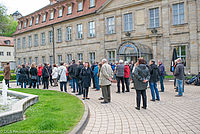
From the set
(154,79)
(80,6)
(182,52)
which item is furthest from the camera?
(80,6)

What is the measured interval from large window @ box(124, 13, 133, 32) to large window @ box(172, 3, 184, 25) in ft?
15.9

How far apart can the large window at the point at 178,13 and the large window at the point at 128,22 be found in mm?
4846

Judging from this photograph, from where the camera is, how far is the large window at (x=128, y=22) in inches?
871

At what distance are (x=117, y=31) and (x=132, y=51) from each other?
361cm

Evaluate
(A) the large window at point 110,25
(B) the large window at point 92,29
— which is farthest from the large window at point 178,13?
(B) the large window at point 92,29

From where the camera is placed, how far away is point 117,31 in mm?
23094

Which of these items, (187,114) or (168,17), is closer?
(187,114)

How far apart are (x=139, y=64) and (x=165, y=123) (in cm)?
267

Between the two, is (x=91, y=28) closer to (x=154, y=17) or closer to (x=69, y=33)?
(x=69, y=33)

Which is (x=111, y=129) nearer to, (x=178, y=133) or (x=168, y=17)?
(x=178, y=133)

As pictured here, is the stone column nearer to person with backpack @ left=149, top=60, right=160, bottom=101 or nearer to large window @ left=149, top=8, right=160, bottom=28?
large window @ left=149, top=8, right=160, bottom=28

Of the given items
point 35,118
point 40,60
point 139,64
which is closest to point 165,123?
point 139,64

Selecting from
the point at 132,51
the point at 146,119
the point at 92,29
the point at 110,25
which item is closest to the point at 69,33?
the point at 92,29

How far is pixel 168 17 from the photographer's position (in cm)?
1950
